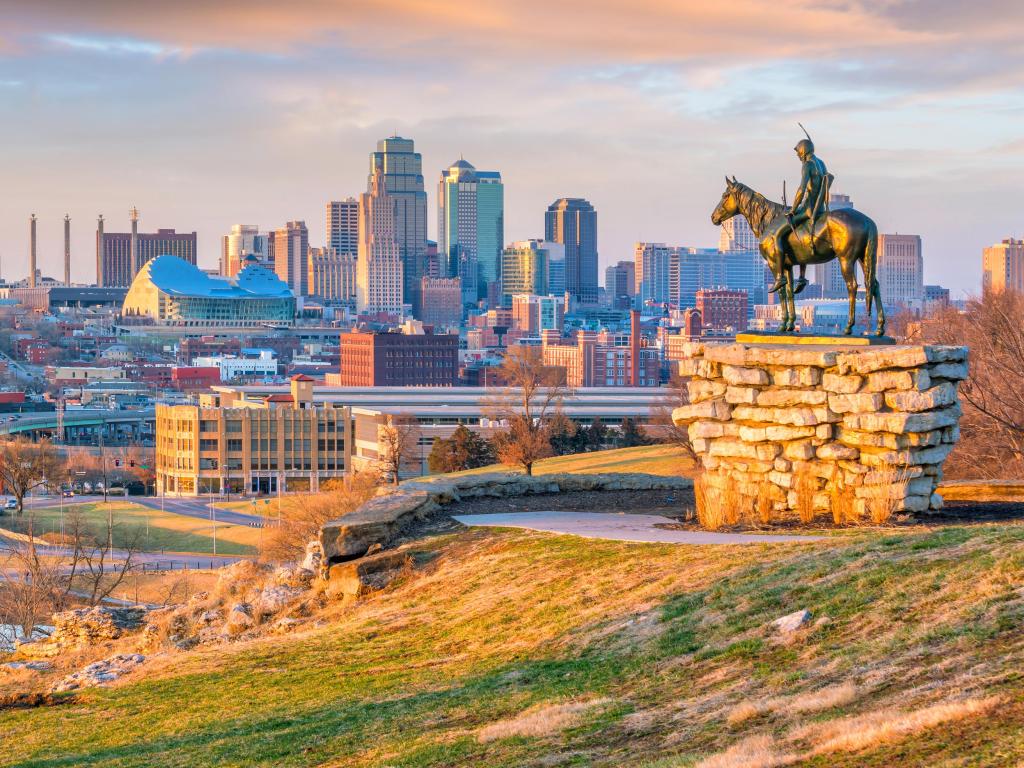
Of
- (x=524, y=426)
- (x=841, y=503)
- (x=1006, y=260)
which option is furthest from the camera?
(x=1006, y=260)

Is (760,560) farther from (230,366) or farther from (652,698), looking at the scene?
(230,366)

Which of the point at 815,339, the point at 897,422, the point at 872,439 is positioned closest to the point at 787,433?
the point at 872,439

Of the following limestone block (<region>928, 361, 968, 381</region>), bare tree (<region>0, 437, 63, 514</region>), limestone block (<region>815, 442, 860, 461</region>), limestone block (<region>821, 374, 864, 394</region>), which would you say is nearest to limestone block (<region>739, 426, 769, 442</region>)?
limestone block (<region>815, 442, 860, 461</region>)

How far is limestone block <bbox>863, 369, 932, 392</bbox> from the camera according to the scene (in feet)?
50.5

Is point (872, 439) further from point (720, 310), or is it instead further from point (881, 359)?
point (720, 310)

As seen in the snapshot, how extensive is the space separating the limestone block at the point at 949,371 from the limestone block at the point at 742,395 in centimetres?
180

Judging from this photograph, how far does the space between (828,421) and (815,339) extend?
1140 millimetres

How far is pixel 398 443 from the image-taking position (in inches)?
2304

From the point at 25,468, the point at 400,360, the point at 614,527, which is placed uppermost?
the point at 614,527

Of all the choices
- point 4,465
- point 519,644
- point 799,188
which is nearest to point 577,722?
point 519,644

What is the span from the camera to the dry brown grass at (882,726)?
7805 millimetres

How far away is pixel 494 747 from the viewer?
924 cm

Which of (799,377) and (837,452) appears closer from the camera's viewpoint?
(837,452)

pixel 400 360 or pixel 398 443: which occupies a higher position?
pixel 400 360
